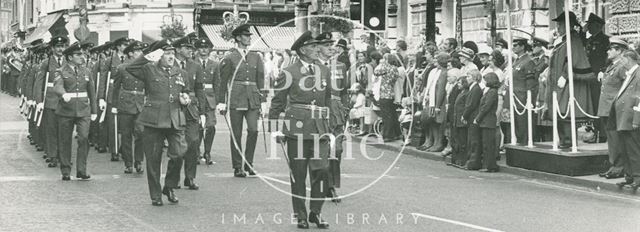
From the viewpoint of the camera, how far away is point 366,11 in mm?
37500

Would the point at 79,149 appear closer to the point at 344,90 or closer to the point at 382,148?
the point at 344,90

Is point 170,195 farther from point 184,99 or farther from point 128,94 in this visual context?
point 128,94

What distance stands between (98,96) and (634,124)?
379 inches

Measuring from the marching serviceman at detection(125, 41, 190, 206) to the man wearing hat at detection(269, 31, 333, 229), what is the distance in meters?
2.17

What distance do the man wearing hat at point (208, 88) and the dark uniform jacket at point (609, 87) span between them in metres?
6.05

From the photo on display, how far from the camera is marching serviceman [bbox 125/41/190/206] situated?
43.2 ft

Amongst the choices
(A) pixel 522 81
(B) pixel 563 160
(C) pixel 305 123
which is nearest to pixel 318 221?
(C) pixel 305 123

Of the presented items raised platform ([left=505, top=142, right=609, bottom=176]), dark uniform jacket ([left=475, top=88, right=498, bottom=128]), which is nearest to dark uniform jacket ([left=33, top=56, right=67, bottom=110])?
dark uniform jacket ([left=475, top=88, right=498, bottom=128])

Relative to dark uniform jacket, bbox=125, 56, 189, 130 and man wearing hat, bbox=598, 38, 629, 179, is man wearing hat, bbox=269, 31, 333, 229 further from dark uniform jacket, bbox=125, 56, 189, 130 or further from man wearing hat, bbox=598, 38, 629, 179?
man wearing hat, bbox=598, 38, 629, 179

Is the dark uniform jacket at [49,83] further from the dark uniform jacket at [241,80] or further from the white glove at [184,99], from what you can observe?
the white glove at [184,99]

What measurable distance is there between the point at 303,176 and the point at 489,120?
714 centimetres

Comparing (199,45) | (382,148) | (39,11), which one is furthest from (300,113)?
(39,11)

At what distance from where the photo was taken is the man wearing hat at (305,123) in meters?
11.2

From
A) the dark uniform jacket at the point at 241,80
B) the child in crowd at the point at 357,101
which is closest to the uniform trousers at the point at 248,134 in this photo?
the dark uniform jacket at the point at 241,80
